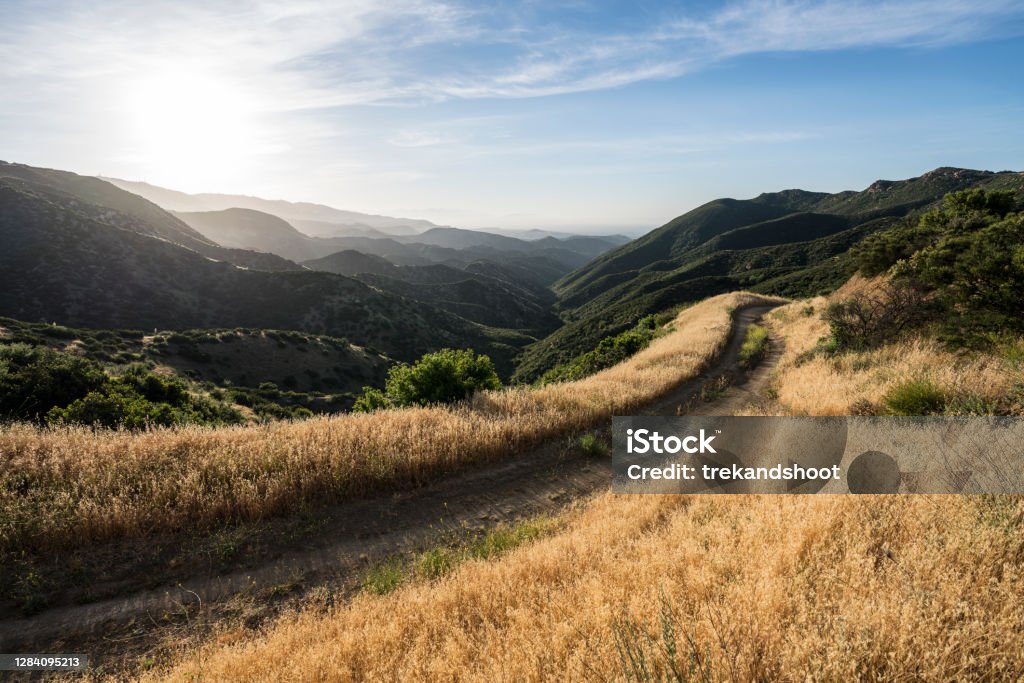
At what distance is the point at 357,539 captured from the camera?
6.56m

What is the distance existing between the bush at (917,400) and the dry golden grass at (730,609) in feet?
12.5

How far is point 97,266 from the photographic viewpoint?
67.2m

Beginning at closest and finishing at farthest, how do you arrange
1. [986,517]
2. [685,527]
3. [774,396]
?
[986,517] → [685,527] → [774,396]

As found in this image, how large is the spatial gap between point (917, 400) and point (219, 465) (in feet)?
40.6

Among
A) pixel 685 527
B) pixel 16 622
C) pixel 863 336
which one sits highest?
pixel 863 336

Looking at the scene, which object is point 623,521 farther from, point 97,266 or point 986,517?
point 97,266

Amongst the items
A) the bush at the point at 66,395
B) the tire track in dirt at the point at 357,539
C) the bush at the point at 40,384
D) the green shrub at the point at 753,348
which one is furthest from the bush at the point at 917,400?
the bush at the point at 40,384

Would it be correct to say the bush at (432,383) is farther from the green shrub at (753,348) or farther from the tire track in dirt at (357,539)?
the green shrub at (753,348)

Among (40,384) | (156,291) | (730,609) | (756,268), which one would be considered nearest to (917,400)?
(730,609)

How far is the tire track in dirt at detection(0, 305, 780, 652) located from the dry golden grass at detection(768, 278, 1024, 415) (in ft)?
17.5

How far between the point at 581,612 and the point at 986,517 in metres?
4.09

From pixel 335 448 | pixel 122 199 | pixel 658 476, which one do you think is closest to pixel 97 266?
pixel 122 199

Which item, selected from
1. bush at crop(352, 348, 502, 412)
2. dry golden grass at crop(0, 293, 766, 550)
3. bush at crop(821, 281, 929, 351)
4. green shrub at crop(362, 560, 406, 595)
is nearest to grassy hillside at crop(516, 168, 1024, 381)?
bush at crop(821, 281, 929, 351)

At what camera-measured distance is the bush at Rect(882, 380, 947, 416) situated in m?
7.58
